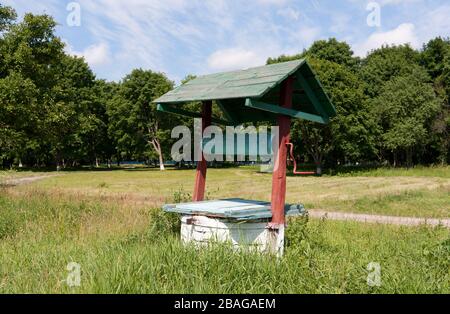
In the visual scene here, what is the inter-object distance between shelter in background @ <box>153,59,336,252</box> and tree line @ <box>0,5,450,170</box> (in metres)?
15.6

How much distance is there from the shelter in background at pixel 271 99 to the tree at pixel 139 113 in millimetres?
48340

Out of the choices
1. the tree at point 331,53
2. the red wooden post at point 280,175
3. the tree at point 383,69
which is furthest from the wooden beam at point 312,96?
the tree at point 383,69

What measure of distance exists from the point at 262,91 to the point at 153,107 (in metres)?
52.2

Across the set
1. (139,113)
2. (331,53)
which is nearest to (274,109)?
(331,53)

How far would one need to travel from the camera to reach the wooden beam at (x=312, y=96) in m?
7.13

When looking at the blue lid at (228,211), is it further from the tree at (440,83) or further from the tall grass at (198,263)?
the tree at (440,83)

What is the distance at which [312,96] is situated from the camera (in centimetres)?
735

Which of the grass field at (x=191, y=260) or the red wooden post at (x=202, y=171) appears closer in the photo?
the grass field at (x=191, y=260)

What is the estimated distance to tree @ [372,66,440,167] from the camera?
129ft

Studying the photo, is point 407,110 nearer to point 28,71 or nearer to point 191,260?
point 28,71

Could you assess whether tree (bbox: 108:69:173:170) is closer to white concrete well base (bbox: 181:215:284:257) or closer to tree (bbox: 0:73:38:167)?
tree (bbox: 0:73:38:167)

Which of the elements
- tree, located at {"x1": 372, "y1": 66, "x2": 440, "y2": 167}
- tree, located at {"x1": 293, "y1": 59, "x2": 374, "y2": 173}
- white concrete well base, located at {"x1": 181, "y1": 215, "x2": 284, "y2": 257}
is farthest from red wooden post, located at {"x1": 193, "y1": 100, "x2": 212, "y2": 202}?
tree, located at {"x1": 372, "y1": 66, "x2": 440, "y2": 167}

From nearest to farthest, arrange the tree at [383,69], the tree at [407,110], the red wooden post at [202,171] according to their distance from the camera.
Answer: the red wooden post at [202,171] → the tree at [407,110] → the tree at [383,69]
